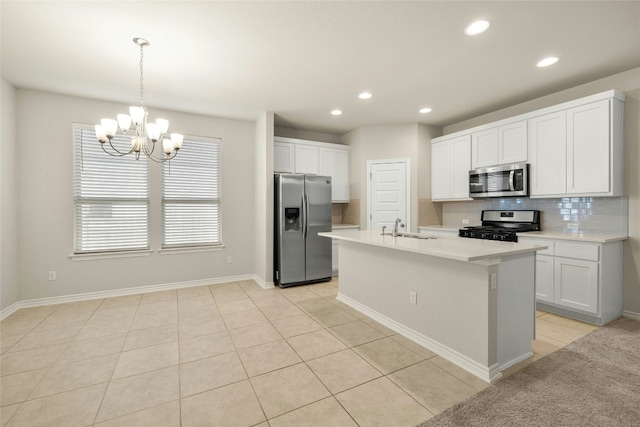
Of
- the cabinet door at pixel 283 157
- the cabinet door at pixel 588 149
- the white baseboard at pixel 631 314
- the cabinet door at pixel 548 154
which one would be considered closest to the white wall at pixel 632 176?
the white baseboard at pixel 631 314

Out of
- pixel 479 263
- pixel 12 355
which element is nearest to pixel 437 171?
pixel 479 263

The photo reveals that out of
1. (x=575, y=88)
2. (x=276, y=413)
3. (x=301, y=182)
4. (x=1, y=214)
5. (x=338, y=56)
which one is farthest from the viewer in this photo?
(x=301, y=182)

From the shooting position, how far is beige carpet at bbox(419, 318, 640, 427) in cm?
166

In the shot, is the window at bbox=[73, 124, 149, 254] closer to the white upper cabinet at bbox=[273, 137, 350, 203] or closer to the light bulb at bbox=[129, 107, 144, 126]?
the light bulb at bbox=[129, 107, 144, 126]

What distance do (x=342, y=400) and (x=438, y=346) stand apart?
105 centimetres

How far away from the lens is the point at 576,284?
308 centimetres

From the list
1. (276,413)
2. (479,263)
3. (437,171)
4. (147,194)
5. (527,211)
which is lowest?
(276,413)

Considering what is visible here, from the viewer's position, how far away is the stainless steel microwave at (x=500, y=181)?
149 inches

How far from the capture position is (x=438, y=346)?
2420 mm

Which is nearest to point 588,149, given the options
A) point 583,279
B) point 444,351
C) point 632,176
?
point 632,176

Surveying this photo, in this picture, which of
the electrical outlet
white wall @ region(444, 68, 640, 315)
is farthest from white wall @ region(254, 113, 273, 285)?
white wall @ region(444, 68, 640, 315)

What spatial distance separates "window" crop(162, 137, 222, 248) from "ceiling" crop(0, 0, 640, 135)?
77 centimetres

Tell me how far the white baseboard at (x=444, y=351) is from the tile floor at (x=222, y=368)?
6 centimetres

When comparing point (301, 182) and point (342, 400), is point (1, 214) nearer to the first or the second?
point (301, 182)
